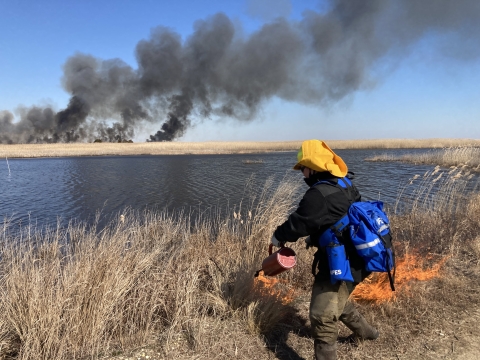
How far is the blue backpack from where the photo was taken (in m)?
2.50

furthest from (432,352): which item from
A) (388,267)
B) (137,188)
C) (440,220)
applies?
(137,188)

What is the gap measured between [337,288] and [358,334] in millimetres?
756

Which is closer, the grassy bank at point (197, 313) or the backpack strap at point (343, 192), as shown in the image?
the backpack strap at point (343, 192)

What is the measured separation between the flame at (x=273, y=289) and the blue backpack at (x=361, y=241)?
4.38 feet

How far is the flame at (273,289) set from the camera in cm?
378

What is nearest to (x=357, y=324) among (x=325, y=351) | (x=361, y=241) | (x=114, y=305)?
(x=325, y=351)

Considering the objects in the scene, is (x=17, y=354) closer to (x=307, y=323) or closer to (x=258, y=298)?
(x=258, y=298)

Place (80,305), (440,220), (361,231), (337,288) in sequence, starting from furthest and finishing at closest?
(440,220) → (80,305) → (337,288) → (361,231)

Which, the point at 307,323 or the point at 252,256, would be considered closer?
the point at 307,323

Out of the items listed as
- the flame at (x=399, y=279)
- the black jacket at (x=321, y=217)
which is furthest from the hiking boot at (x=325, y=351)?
the flame at (x=399, y=279)

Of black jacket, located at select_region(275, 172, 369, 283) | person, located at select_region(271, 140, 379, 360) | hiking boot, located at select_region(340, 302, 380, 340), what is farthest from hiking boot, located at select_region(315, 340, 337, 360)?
black jacket, located at select_region(275, 172, 369, 283)

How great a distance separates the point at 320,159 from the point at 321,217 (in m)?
0.45

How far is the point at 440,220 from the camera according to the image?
6809 millimetres

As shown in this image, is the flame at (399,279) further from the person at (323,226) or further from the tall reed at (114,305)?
the person at (323,226)
